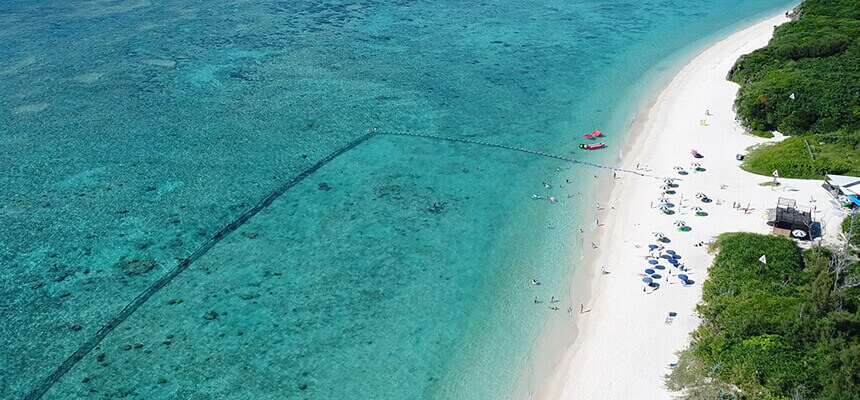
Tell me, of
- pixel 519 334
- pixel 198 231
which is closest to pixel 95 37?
pixel 198 231

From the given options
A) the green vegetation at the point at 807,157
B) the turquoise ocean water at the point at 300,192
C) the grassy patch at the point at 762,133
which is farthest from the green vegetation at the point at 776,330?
the grassy patch at the point at 762,133

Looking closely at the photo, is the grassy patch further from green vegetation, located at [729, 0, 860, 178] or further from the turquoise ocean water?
the turquoise ocean water

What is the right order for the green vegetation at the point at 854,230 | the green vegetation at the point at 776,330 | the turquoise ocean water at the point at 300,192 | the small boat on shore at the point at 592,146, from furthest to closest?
the small boat on shore at the point at 592,146 → the green vegetation at the point at 854,230 → the turquoise ocean water at the point at 300,192 → the green vegetation at the point at 776,330

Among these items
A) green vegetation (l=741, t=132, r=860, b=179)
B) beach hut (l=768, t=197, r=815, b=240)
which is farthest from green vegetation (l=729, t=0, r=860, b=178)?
beach hut (l=768, t=197, r=815, b=240)

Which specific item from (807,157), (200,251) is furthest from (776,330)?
(200,251)

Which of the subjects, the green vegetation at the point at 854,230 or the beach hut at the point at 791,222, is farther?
the beach hut at the point at 791,222

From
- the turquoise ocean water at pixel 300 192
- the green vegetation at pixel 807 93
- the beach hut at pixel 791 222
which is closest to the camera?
the turquoise ocean water at pixel 300 192

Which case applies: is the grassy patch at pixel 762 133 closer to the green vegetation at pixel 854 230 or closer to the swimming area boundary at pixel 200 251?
the swimming area boundary at pixel 200 251
